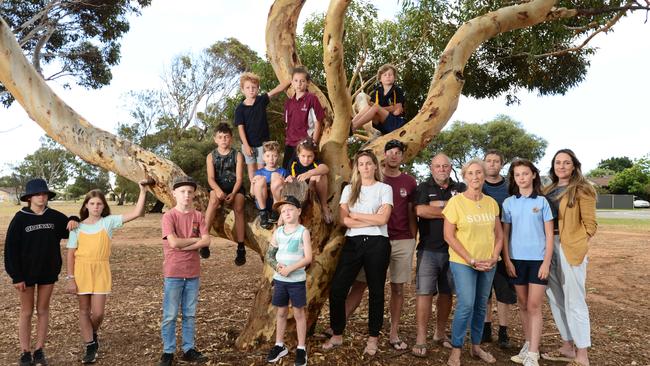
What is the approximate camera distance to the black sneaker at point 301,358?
3984 mm

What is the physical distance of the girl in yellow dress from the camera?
176 inches

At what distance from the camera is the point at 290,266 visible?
4.01 m

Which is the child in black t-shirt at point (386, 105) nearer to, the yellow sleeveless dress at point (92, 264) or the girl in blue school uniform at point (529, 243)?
the girl in blue school uniform at point (529, 243)

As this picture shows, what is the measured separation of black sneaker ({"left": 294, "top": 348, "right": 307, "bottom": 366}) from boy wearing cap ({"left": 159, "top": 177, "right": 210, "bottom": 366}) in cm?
93

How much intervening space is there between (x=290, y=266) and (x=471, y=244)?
152cm

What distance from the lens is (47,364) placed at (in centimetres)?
456

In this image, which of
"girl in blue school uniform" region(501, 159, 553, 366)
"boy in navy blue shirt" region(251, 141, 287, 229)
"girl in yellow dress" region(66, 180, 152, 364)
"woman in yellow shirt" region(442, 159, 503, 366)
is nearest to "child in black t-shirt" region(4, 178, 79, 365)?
"girl in yellow dress" region(66, 180, 152, 364)

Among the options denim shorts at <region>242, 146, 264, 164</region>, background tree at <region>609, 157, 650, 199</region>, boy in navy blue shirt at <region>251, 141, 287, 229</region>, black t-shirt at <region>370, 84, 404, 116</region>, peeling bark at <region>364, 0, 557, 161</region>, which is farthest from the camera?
background tree at <region>609, 157, 650, 199</region>

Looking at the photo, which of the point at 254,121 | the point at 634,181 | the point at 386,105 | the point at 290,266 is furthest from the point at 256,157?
the point at 634,181

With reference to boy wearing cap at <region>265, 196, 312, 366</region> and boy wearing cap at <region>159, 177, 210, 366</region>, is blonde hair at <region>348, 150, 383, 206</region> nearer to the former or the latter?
boy wearing cap at <region>265, 196, 312, 366</region>

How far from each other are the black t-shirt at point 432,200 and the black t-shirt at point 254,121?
1841mm

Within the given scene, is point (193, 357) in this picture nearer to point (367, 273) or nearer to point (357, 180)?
point (367, 273)

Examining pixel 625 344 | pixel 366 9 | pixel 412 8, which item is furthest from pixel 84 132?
pixel 366 9

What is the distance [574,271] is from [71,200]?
78.8m
